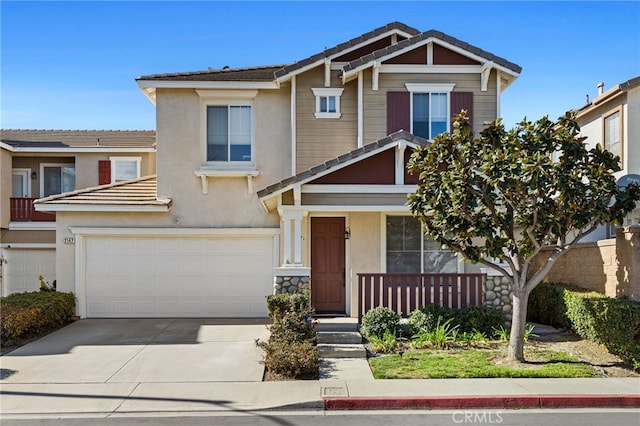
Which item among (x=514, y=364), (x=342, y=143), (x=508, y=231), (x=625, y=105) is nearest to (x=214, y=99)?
(x=342, y=143)

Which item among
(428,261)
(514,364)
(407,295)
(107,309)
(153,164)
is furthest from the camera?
(153,164)

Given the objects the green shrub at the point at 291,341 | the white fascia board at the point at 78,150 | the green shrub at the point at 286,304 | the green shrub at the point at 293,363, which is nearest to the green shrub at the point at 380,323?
the green shrub at the point at 291,341

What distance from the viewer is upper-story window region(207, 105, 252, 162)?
15.2m

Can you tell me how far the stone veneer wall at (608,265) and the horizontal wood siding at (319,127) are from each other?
6.07 metres

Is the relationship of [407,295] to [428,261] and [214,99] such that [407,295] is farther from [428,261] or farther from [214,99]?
[214,99]

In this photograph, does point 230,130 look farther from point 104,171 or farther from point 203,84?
point 104,171

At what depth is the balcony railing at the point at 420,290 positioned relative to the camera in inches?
482

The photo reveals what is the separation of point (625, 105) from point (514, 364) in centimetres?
993

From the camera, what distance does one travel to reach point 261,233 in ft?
49.0

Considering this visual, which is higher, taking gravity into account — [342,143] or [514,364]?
[342,143]

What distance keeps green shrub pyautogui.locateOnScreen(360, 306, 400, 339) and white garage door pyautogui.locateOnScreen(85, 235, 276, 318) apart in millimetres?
4254

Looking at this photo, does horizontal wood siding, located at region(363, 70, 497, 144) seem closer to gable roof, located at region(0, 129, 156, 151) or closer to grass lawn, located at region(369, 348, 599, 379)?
grass lawn, located at region(369, 348, 599, 379)

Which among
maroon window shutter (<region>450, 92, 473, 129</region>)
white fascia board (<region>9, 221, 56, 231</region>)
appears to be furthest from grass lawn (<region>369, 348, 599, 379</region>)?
white fascia board (<region>9, 221, 56, 231</region>)

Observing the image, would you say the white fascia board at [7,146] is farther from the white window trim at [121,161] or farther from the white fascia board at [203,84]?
the white fascia board at [203,84]
